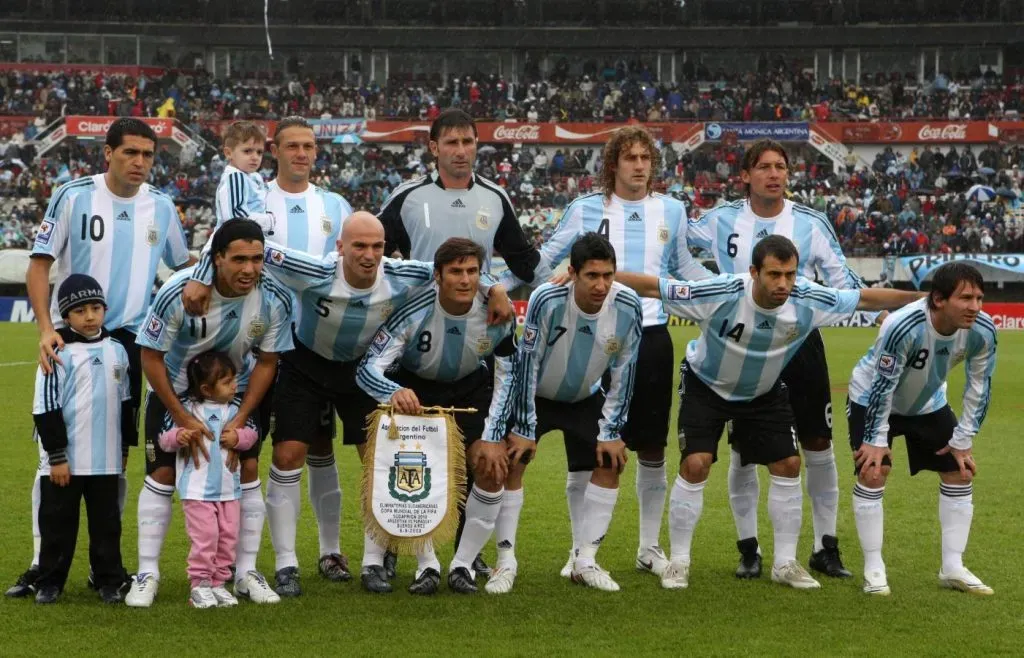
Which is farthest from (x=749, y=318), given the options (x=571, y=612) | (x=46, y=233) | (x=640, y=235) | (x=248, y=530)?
(x=46, y=233)

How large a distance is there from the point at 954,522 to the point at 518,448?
221 cm

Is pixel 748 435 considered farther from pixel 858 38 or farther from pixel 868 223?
pixel 858 38

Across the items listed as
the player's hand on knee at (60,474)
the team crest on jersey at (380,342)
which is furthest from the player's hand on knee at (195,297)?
the player's hand on knee at (60,474)

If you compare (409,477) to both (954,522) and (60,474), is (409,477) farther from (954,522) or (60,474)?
(954,522)

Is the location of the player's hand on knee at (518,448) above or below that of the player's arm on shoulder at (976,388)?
below

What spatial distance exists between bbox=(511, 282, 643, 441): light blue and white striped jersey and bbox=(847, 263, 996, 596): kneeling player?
1224 mm

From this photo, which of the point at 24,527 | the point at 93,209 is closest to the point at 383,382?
the point at 93,209

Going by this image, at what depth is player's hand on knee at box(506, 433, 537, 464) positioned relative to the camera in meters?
6.25

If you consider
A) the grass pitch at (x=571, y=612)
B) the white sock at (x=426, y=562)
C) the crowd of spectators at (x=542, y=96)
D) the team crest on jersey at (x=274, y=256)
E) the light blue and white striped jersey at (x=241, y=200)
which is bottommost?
the grass pitch at (x=571, y=612)

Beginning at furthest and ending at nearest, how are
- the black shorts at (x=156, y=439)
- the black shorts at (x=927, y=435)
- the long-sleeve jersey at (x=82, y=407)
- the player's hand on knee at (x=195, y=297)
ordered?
the black shorts at (x=927, y=435) < the black shorts at (x=156, y=439) < the long-sleeve jersey at (x=82, y=407) < the player's hand on knee at (x=195, y=297)

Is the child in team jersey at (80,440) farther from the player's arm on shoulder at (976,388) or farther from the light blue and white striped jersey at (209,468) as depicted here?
the player's arm on shoulder at (976,388)

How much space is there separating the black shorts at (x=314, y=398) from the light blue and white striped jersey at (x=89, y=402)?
77cm

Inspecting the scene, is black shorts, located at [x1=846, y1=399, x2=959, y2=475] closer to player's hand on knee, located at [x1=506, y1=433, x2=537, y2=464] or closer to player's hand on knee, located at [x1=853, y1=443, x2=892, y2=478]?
player's hand on knee, located at [x1=853, y1=443, x2=892, y2=478]

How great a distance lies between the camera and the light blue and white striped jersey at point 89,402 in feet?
19.1
